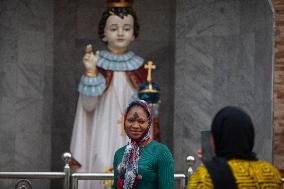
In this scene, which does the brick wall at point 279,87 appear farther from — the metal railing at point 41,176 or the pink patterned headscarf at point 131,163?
the pink patterned headscarf at point 131,163

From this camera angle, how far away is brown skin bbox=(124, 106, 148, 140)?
624 cm

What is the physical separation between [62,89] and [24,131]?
35.4 inches

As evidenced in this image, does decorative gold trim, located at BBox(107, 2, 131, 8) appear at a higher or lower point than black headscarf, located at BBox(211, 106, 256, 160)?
higher

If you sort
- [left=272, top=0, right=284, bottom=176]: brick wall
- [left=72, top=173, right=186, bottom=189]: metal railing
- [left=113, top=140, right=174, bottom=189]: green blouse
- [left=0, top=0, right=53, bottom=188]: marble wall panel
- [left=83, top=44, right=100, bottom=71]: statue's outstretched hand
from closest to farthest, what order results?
1. [left=113, top=140, right=174, bottom=189]: green blouse
2. [left=72, top=173, right=186, bottom=189]: metal railing
3. [left=272, top=0, right=284, bottom=176]: brick wall
4. [left=83, top=44, right=100, bottom=71]: statue's outstretched hand
5. [left=0, top=0, right=53, bottom=188]: marble wall panel

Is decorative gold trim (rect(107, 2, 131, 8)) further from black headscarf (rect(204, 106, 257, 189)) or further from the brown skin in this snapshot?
black headscarf (rect(204, 106, 257, 189))

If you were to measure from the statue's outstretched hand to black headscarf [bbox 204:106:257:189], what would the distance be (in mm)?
8121

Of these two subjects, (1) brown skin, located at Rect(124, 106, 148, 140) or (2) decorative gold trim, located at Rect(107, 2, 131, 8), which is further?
(2) decorative gold trim, located at Rect(107, 2, 131, 8)

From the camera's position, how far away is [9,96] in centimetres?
1274

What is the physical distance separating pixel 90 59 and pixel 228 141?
27.2 ft

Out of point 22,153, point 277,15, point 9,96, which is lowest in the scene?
point 22,153

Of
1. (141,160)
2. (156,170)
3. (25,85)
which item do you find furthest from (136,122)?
(25,85)

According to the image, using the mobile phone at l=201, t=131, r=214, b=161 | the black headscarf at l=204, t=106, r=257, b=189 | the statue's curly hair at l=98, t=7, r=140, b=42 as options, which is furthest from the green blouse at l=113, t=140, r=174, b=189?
the statue's curly hair at l=98, t=7, r=140, b=42

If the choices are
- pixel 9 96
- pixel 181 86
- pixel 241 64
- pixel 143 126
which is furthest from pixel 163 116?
pixel 143 126

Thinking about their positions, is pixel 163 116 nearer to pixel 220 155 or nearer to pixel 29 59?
pixel 29 59
